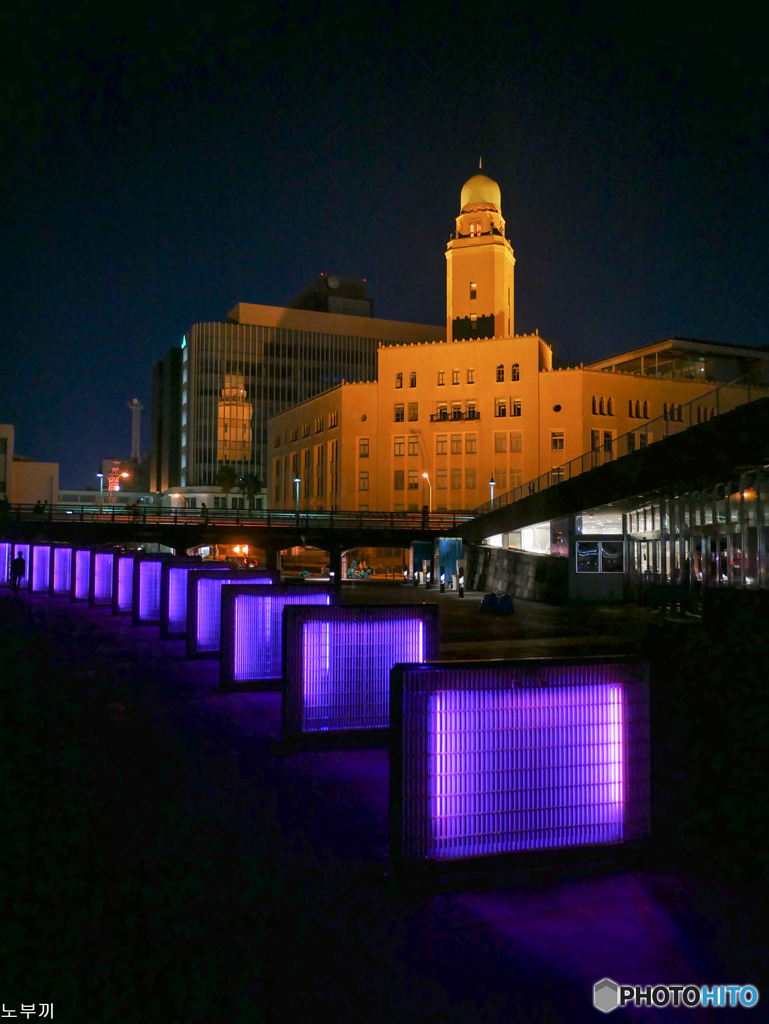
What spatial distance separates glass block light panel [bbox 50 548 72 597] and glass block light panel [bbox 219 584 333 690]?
73.3 ft

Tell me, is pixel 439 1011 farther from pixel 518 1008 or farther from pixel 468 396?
pixel 468 396

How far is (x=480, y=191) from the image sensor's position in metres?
81.9

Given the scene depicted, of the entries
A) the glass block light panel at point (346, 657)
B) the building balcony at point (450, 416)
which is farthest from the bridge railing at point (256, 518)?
the glass block light panel at point (346, 657)

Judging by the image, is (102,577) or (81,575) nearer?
(102,577)

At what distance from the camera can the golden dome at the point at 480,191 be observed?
8194 centimetres

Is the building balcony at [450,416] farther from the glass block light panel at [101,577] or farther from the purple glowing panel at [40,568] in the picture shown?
the glass block light panel at [101,577]

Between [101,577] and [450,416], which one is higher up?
[450,416]

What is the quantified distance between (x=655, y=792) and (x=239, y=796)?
11.3ft

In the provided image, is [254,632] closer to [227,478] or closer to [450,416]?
[450,416]

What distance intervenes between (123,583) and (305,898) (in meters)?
21.1

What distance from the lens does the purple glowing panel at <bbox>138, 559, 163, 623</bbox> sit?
817 inches

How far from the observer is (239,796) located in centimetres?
703

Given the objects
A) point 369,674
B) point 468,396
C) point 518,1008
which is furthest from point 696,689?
point 468,396

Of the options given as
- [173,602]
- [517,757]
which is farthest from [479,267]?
[517,757]
